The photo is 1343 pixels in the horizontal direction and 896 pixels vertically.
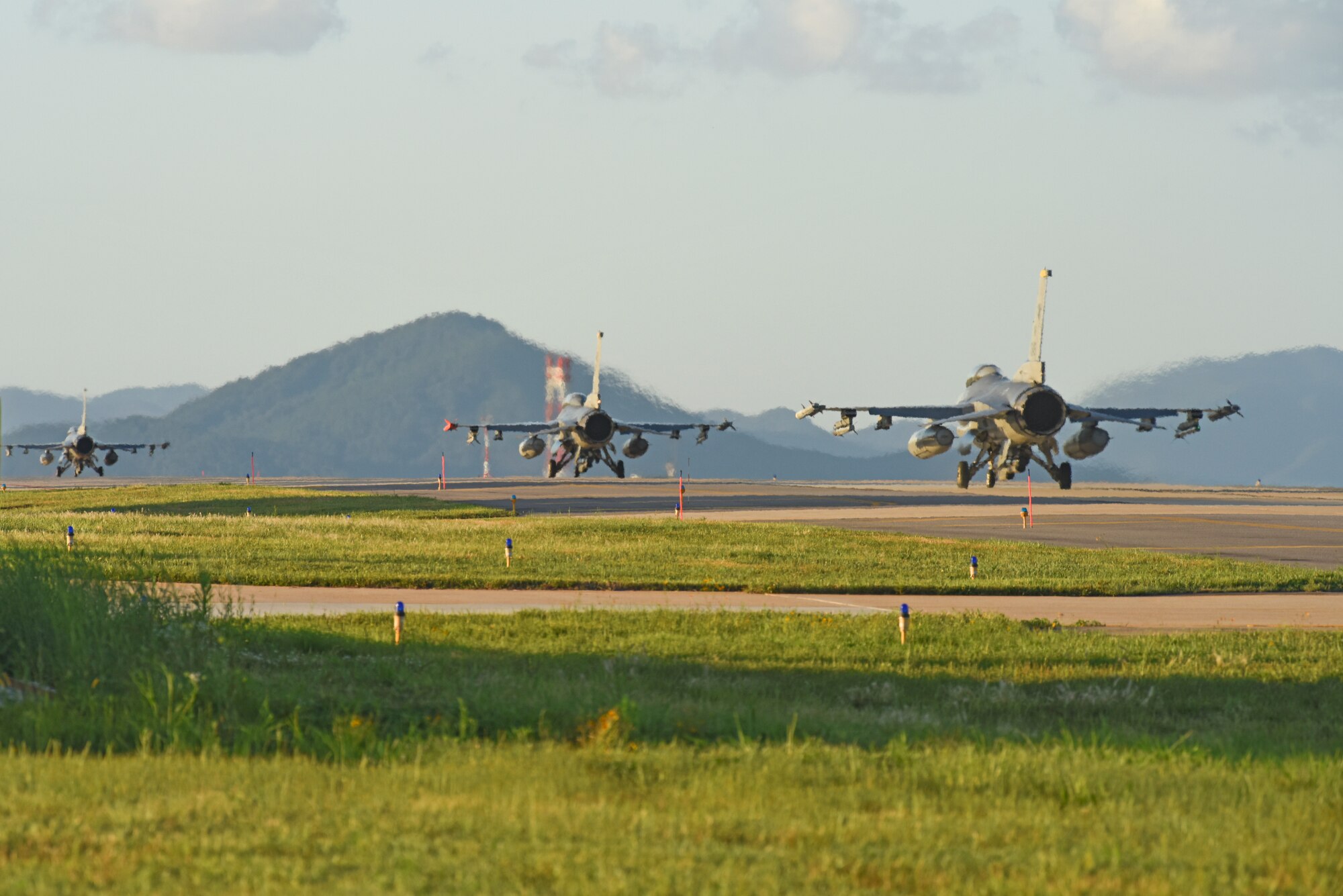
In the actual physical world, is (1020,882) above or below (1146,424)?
below

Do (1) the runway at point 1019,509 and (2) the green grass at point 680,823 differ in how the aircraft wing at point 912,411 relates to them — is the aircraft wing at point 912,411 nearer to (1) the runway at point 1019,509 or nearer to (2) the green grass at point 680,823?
(1) the runway at point 1019,509

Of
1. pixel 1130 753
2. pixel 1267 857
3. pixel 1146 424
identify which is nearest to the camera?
pixel 1267 857

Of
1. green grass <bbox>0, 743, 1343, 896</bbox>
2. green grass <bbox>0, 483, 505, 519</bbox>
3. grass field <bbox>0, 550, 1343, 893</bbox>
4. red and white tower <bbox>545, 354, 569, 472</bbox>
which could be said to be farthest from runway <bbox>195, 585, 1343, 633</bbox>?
red and white tower <bbox>545, 354, 569, 472</bbox>

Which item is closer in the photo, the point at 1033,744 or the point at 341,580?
the point at 1033,744

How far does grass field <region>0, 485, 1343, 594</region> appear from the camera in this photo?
88.3 ft

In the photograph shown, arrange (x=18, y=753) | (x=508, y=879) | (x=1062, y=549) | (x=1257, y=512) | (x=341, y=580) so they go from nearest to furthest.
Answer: (x=508, y=879) < (x=18, y=753) < (x=341, y=580) < (x=1062, y=549) < (x=1257, y=512)

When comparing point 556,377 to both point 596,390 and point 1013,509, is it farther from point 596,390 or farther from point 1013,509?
point 1013,509

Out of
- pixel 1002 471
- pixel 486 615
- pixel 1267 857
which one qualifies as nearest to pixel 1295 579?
pixel 486 615

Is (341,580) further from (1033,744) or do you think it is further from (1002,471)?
(1002,471)

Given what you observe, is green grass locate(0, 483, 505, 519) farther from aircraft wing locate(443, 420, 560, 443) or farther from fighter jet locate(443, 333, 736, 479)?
fighter jet locate(443, 333, 736, 479)

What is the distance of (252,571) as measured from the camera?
2834 cm

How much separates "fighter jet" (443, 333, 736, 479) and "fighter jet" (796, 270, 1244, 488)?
1873 centimetres

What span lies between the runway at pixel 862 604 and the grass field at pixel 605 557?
0.97 metres

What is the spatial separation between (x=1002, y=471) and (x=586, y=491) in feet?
61.0
